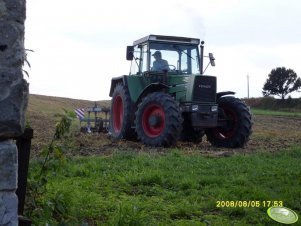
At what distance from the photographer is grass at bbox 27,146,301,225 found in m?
4.32

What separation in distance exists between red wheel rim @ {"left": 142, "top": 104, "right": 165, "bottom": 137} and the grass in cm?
259

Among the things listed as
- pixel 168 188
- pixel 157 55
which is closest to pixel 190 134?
pixel 157 55

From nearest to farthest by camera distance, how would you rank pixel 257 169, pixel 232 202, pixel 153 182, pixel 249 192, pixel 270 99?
pixel 232 202, pixel 249 192, pixel 153 182, pixel 257 169, pixel 270 99

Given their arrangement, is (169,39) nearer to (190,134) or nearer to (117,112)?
(190,134)

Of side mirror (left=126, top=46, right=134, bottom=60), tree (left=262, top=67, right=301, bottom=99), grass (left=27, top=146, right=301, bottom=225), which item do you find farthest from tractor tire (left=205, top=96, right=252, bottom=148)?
tree (left=262, top=67, right=301, bottom=99)

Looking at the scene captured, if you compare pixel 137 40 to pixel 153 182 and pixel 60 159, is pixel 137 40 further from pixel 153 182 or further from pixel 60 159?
pixel 60 159

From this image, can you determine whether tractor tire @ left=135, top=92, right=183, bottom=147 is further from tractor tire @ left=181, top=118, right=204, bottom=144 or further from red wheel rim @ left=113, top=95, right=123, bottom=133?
red wheel rim @ left=113, top=95, right=123, bottom=133

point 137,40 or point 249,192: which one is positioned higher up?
point 137,40

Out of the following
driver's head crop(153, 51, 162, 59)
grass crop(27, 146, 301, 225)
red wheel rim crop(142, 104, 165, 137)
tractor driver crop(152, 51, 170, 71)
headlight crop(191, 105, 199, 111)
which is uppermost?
driver's head crop(153, 51, 162, 59)

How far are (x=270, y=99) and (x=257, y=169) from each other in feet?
151

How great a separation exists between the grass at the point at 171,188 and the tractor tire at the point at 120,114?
385cm

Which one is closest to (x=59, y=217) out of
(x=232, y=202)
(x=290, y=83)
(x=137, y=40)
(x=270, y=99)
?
(x=232, y=202)

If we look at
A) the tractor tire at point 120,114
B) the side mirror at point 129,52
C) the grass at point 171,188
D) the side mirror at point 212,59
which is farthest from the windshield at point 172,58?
the grass at point 171,188

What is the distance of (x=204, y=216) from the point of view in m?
4.53
